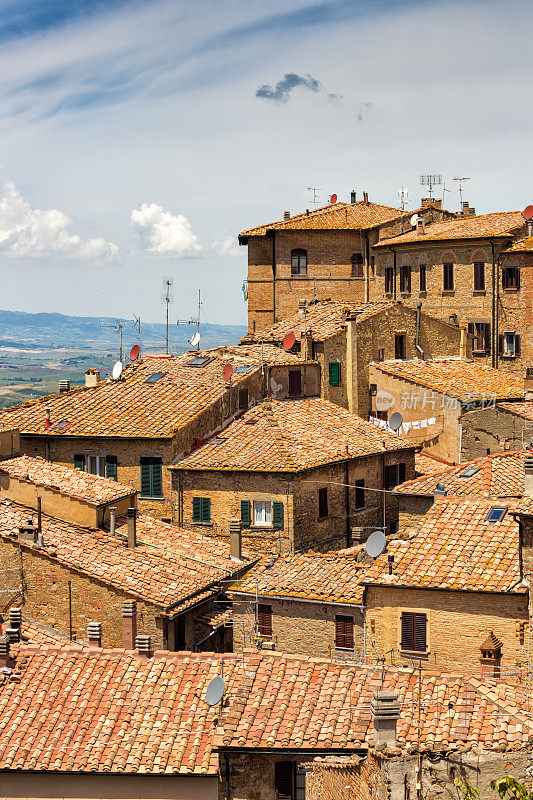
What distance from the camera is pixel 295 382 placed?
47.4 meters

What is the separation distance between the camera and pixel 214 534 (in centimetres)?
4000

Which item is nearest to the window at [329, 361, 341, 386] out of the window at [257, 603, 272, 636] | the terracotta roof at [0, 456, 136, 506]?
the terracotta roof at [0, 456, 136, 506]

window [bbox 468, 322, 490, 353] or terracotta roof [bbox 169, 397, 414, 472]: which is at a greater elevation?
window [bbox 468, 322, 490, 353]

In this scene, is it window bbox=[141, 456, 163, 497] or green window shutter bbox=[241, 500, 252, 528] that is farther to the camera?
window bbox=[141, 456, 163, 497]

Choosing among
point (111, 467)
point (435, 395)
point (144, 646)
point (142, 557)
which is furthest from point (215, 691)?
point (435, 395)

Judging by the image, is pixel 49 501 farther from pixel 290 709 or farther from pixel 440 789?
pixel 440 789

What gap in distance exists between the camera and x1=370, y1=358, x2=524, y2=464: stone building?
147 ft

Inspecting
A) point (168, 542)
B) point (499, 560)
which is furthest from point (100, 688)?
point (168, 542)

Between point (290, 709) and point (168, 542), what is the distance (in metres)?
14.6

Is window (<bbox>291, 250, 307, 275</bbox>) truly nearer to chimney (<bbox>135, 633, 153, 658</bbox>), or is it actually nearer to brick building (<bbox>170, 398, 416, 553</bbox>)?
brick building (<bbox>170, 398, 416, 553</bbox>)

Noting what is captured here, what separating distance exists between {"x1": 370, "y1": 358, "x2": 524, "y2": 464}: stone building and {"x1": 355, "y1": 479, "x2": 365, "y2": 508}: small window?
441 centimetres

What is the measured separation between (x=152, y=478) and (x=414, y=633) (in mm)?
15119

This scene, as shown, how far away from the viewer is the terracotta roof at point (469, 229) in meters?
55.4

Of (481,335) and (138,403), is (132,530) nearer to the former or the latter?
(138,403)
